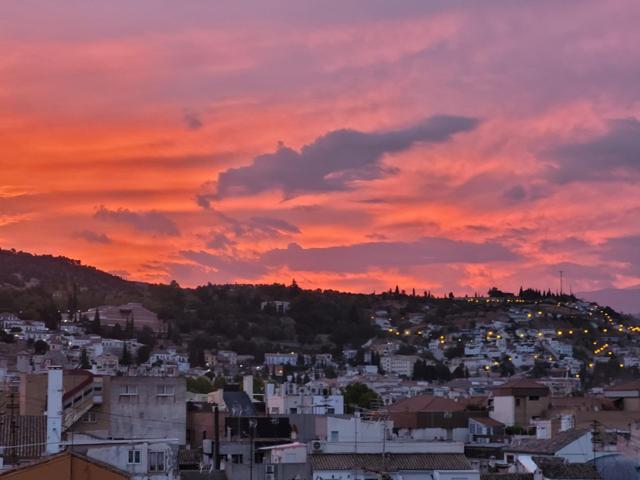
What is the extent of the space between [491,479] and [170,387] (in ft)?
51.3

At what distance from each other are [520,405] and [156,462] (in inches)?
1947

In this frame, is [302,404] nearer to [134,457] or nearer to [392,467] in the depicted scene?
[392,467]

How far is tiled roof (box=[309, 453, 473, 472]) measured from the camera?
5628 centimetres

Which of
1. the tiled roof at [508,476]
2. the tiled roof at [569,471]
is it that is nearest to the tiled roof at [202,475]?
the tiled roof at [508,476]

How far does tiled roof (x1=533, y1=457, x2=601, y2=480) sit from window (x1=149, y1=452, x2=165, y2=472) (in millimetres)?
11483

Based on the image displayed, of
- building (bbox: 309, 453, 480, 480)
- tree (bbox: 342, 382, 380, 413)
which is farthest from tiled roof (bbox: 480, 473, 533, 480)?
tree (bbox: 342, 382, 380, 413)

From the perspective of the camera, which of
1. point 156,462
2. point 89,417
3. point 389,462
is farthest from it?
point 89,417

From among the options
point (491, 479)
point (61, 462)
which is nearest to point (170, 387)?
point (491, 479)

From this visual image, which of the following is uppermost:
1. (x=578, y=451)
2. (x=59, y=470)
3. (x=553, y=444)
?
(x=553, y=444)

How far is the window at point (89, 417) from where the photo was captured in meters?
59.2

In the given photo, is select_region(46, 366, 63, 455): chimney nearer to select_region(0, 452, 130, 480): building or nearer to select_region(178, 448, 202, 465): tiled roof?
select_region(178, 448, 202, 465): tiled roof

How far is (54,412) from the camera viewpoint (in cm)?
4925

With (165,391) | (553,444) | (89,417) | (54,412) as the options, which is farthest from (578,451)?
(54,412)

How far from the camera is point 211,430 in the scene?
223 ft
